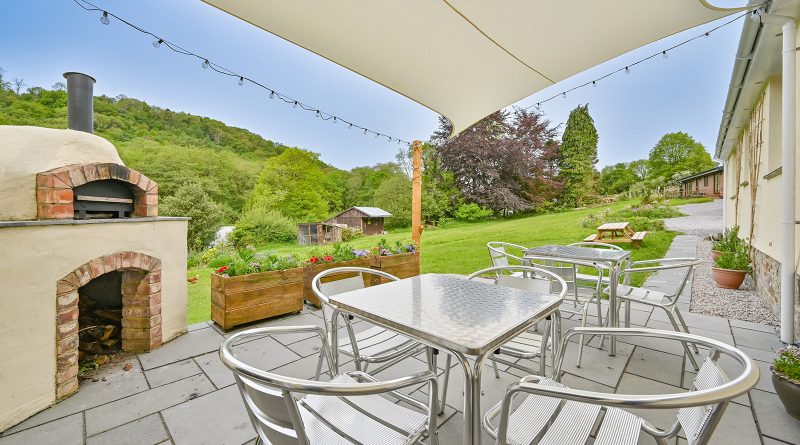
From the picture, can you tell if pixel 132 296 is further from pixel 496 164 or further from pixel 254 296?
pixel 496 164

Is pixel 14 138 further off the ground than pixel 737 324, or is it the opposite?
pixel 14 138

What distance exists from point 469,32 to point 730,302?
4.24 m

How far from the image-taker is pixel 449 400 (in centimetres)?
184

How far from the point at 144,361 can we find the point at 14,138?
172 centimetres

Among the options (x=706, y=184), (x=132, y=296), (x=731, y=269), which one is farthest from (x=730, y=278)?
(x=706, y=184)

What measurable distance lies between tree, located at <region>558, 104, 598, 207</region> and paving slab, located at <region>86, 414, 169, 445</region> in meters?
13.9

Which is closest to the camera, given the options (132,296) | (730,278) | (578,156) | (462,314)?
(462,314)

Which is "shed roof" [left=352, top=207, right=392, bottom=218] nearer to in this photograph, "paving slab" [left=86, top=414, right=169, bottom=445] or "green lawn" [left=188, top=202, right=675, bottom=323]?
"green lawn" [left=188, top=202, right=675, bottom=323]

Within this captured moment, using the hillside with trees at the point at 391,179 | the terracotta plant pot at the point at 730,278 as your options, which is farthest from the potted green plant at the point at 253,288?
the hillside with trees at the point at 391,179

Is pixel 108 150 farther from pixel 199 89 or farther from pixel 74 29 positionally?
pixel 199 89

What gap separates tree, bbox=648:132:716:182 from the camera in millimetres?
22688

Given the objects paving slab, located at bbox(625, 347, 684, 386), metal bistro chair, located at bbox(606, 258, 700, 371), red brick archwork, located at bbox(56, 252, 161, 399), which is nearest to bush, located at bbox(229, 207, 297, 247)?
red brick archwork, located at bbox(56, 252, 161, 399)

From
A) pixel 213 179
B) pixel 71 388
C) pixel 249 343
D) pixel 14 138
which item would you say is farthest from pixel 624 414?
pixel 213 179

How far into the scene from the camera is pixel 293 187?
16.4 m
